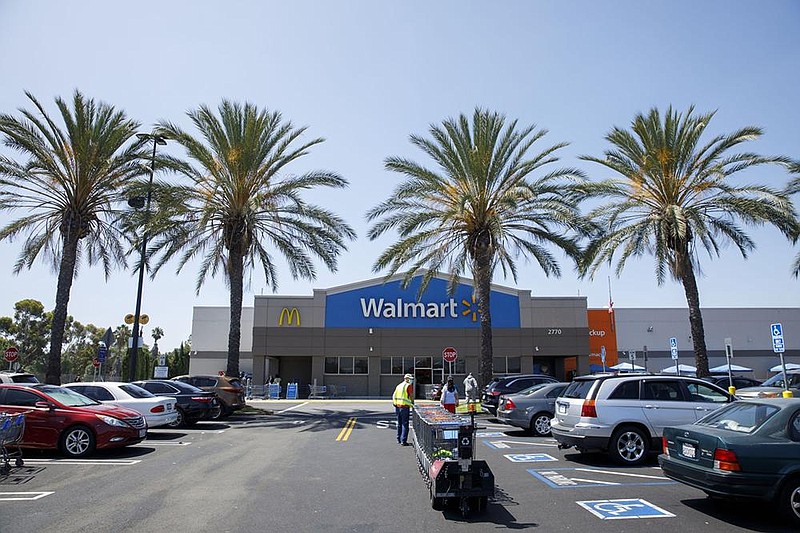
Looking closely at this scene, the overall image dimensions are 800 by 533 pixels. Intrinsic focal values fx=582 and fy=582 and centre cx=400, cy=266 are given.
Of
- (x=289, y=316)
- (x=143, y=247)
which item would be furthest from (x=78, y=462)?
(x=289, y=316)

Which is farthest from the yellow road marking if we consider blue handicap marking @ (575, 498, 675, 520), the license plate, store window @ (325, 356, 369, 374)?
store window @ (325, 356, 369, 374)

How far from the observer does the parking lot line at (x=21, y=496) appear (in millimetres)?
8297

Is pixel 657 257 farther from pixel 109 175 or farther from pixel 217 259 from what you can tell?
pixel 109 175

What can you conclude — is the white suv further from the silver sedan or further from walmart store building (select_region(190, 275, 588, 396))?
walmart store building (select_region(190, 275, 588, 396))

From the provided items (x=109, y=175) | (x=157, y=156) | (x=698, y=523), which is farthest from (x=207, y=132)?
(x=698, y=523)

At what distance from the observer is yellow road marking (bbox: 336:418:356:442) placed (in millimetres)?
15812

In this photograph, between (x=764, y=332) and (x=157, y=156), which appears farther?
(x=764, y=332)

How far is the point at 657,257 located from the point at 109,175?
73.7 feet

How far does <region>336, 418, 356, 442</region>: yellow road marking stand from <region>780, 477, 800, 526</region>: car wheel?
34.8ft

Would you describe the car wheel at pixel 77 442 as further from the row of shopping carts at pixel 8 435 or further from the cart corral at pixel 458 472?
the cart corral at pixel 458 472

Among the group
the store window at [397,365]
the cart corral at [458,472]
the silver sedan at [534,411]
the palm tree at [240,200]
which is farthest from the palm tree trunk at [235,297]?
the cart corral at [458,472]

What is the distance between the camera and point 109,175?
2375 centimetres

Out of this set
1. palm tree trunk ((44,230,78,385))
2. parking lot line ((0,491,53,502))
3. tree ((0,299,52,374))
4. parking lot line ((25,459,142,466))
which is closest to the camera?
parking lot line ((0,491,53,502))

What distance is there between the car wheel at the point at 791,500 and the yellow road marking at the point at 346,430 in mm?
10604
